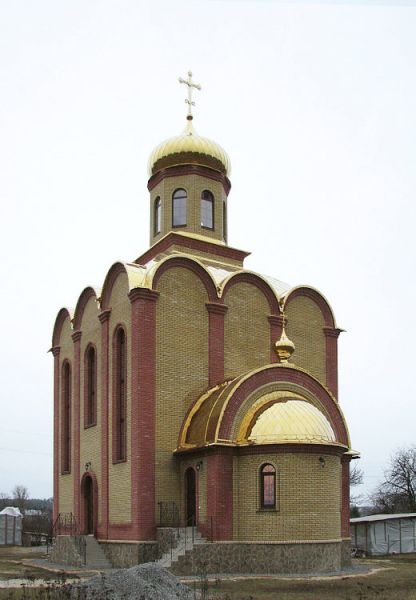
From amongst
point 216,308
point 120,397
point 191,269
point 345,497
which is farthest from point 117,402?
point 345,497

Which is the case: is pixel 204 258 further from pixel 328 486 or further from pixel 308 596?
pixel 308 596

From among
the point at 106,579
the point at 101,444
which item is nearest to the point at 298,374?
the point at 101,444

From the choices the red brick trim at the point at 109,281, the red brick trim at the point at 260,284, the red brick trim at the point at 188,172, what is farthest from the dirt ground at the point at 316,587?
the red brick trim at the point at 188,172

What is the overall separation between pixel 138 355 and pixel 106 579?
924 centimetres

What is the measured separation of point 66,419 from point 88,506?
3445 millimetres

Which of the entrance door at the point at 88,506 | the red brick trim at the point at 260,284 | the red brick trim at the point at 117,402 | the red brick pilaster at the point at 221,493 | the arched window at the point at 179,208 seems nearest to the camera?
the red brick pilaster at the point at 221,493

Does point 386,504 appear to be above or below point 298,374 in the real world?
below

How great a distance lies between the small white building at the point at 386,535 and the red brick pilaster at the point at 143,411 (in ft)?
40.9

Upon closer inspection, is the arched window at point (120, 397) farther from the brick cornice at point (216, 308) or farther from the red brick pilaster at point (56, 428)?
the red brick pilaster at point (56, 428)

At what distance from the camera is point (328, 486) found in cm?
1894

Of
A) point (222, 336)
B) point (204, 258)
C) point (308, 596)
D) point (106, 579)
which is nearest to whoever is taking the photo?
point (106, 579)

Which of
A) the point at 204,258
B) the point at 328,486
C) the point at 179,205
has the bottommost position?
the point at 328,486

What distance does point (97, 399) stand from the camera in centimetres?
2308

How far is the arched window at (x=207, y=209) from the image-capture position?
25.6 meters
